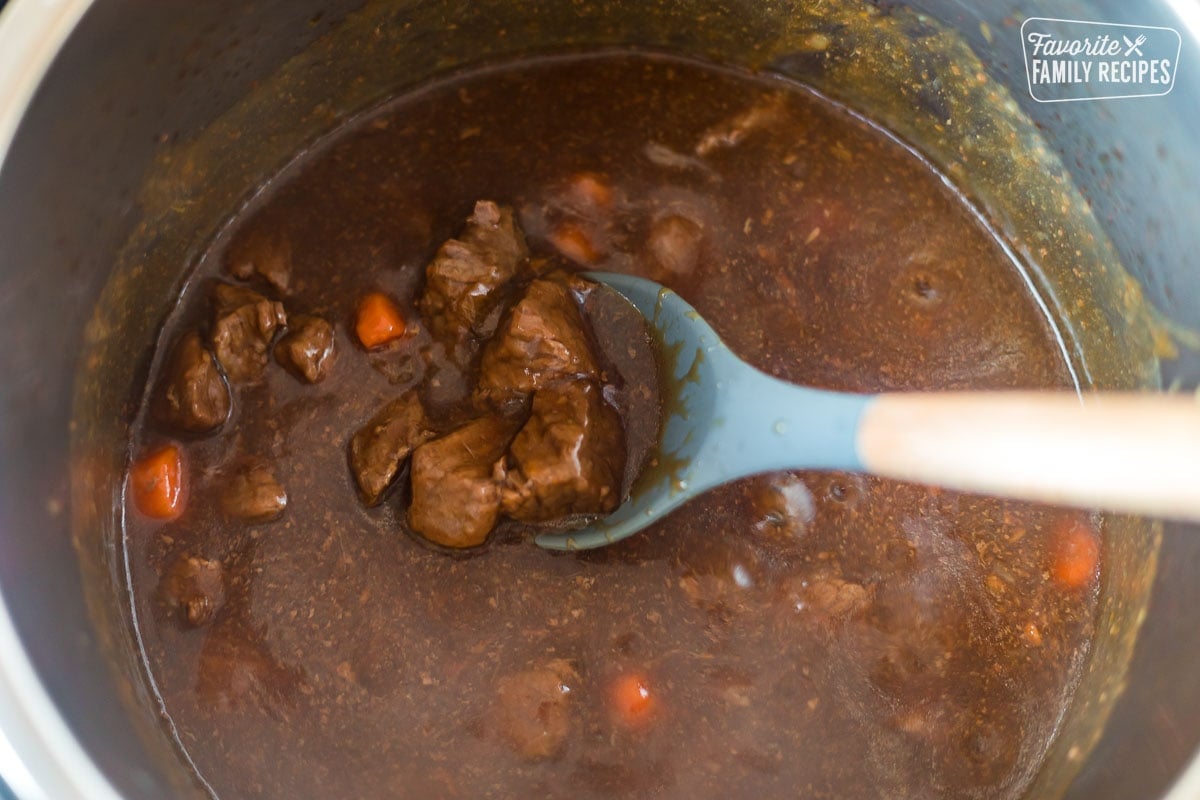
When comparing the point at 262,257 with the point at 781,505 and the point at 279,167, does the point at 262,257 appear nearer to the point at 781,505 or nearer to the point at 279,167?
the point at 279,167

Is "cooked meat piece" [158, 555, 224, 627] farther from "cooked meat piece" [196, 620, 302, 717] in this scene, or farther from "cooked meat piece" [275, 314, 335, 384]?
"cooked meat piece" [275, 314, 335, 384]

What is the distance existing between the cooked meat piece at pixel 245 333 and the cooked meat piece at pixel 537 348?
1.90 ft

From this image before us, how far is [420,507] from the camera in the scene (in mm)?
2422

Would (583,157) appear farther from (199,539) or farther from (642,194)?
(199,539)

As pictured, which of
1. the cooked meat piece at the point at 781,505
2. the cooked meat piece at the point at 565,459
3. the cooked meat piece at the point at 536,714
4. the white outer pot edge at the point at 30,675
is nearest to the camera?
the white outer pot edge at the point at 30,675

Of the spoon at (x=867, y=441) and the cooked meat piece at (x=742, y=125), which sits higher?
the cooked meat piece at (x=742, y=125)

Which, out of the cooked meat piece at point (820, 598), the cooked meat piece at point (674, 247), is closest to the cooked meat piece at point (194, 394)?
the cooked meat piece at point (674, 247)

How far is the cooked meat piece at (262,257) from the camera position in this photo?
2680mm

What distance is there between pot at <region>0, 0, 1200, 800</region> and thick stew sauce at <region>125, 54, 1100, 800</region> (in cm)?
17

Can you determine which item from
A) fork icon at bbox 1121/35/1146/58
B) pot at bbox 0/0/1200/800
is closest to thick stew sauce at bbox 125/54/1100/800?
pot at bbox 0/0/1200/800

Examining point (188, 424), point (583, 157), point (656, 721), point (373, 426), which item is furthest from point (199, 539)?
point (583, 157)

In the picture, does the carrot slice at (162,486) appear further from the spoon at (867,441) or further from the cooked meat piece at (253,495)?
the spoon at (867,441)

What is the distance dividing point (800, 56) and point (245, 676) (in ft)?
7.63

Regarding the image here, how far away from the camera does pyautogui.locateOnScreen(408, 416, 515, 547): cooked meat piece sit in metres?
2.36
